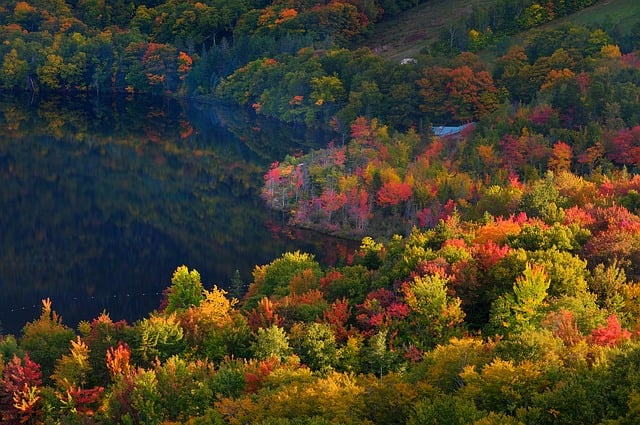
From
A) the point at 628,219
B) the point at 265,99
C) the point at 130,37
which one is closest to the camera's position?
the point at 628,219

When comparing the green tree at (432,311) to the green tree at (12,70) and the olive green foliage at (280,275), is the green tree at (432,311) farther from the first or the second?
the green tree at (12,70)

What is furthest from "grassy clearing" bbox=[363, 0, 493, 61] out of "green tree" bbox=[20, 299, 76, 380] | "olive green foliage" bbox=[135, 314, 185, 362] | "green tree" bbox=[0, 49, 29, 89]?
"olive green foliage" bbox=[135, 314, 185, 362]

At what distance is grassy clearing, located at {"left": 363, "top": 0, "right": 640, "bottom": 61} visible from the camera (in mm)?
135125

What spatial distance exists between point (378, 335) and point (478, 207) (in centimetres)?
2745

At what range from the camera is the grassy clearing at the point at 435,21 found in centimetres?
13512

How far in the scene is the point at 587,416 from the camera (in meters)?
24.8

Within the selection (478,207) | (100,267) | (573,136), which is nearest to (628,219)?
(478,207)

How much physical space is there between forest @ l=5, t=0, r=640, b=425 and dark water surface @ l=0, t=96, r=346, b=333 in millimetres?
4215

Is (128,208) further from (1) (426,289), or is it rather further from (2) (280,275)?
(1) (426,289)

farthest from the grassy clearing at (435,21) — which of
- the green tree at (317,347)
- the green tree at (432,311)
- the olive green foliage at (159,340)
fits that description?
the olive green foliage at (159,340)

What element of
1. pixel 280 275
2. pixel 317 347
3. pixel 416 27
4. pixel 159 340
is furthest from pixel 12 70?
pixel 317 347

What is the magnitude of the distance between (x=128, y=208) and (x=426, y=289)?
55401 mm

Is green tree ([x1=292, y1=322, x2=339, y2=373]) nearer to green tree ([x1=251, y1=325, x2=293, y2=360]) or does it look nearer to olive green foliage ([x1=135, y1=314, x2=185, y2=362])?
green tree ([x1=251, y1=325, x2=293, y2=360])

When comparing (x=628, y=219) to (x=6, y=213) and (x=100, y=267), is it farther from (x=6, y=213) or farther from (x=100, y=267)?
(x=6, y=213)
